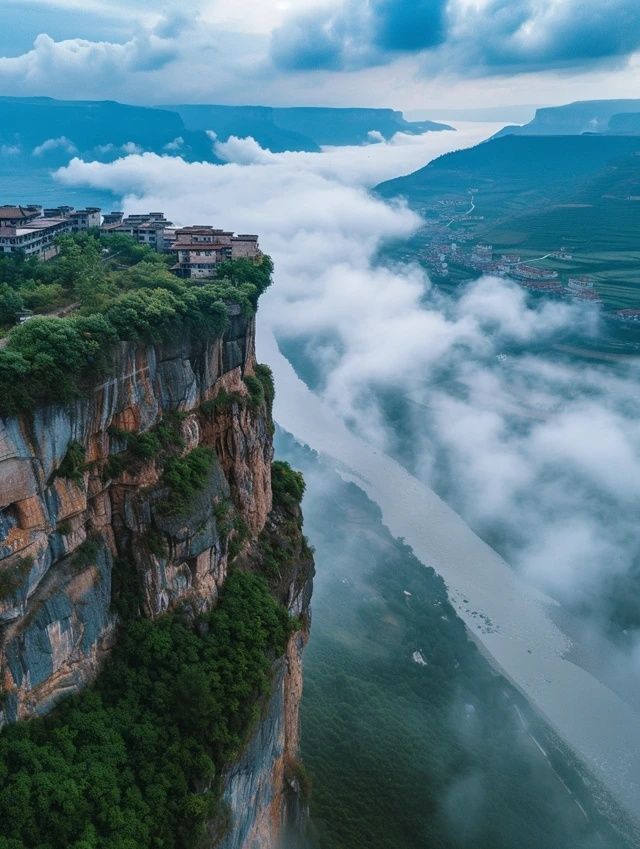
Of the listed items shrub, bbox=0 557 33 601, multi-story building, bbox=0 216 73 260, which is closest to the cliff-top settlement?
shrub, bbox=0 557 33 601

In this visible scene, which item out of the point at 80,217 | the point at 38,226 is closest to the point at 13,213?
the point at 38,226

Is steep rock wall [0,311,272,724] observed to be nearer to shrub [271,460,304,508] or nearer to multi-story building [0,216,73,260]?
shrub [271,460,304,508]

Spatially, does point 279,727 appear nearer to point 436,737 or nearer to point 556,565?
point 436,737

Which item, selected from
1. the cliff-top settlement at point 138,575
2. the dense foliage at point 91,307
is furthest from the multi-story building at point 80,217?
the cliff-top settlement at point 138,575

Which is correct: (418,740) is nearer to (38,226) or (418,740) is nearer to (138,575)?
(138,575)

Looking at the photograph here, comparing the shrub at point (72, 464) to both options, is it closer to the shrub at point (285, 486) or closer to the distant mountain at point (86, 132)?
the shrub at point (285, 486)

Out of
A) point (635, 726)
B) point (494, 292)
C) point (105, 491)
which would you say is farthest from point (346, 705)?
point (494, 292)

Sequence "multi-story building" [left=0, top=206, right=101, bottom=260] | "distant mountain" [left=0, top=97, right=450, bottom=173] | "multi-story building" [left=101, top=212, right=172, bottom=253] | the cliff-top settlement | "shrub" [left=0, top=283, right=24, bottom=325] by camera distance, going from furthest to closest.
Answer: "distant mountain" [left=0, top=97, right=450, bottom=173], "multi-story building" [left=101, top=212, right=172, bottom=253], "multi-story building" [left=0, top=206, right=101, bottom=260], "shrub" [left=0, top=283, right=24, bottom=325], the cliff-top settlement
